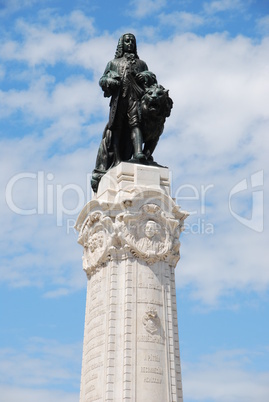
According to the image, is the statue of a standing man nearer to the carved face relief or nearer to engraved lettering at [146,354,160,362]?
the carved face relief

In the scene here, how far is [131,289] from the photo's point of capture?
19.7 m

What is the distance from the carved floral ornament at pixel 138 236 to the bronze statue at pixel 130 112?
2.45 m

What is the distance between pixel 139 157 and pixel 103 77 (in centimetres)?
343

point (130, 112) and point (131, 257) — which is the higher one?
point (130, 112)

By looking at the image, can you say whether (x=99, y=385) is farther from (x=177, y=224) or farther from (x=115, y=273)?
(x=177, y=224)

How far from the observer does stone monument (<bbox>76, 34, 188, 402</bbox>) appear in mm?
18797

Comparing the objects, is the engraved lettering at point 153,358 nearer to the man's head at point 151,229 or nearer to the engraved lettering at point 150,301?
the engraved lettering at point 150,301

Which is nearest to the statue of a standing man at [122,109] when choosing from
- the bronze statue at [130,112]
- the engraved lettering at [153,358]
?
the bronze statue at [130,112]

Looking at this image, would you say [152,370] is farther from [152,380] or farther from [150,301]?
[150,301]

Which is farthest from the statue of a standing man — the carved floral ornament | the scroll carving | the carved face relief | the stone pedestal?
the carved face relief

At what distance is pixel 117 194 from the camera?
69.8ft

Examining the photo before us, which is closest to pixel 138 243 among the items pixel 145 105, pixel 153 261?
pixel 153 261

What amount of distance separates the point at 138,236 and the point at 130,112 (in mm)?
5186

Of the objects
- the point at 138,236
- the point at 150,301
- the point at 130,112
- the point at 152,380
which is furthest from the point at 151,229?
the point at 130,112
